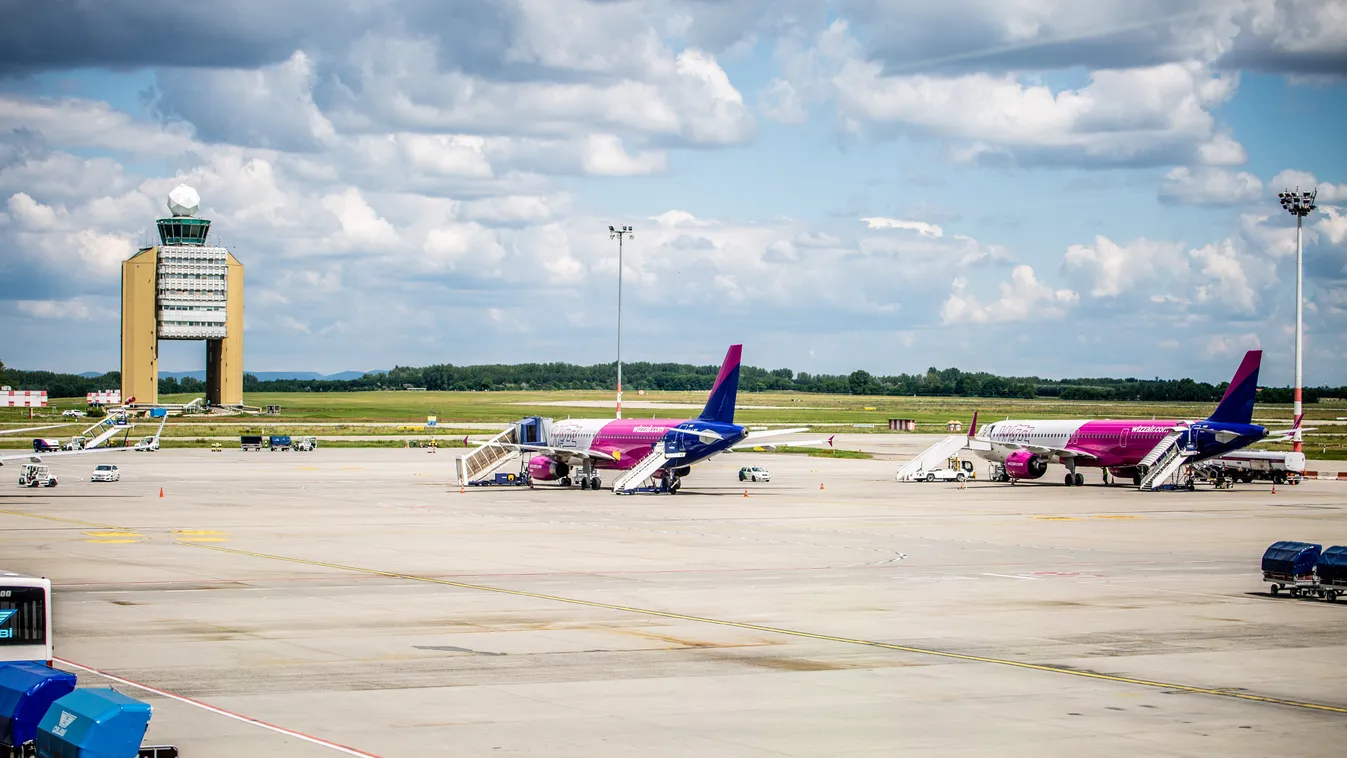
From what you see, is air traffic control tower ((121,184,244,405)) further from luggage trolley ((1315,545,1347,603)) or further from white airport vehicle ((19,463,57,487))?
luggage trolley ((1315,545,1347,603))

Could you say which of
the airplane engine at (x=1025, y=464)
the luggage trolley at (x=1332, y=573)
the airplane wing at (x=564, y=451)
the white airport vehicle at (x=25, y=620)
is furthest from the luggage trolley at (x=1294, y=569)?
the airplane engine at (x=1025, y=464)

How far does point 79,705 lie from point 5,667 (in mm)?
2694

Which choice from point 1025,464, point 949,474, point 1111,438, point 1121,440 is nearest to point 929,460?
point 949,474

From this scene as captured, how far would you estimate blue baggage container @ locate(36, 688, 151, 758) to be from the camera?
15.4 m

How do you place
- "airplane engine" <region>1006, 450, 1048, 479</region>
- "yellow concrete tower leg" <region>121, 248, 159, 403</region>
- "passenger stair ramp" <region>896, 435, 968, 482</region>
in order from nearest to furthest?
1. "passenger stair ramp" <region>896, 435, 968, 482</region>
2. "airplane engine" <region>1006, 450, 1048, 479</region>
3. "yellow concrete tower leg" <region>121, 248, 159, 403</region>

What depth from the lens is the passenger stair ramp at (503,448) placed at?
85938 mm

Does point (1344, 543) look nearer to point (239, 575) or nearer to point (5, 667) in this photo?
point (239, 575)

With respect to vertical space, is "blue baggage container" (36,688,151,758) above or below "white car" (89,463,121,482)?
above

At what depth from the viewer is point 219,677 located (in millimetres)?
23875

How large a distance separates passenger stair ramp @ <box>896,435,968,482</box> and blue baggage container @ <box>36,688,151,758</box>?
79913mm

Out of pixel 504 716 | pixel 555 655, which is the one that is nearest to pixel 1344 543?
pixel 555 655

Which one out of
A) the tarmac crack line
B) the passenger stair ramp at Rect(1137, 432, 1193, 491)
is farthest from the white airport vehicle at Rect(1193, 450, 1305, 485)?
the tarmac crack line

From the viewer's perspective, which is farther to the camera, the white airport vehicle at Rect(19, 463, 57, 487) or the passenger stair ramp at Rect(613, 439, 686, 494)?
the white airport vehicle at Rect(19, 463, 57, 487)

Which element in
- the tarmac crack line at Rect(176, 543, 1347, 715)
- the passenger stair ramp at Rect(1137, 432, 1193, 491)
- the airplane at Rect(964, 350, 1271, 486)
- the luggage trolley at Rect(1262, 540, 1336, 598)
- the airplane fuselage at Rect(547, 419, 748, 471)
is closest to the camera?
the tarmac crack line at Rect(176, 543, 1347, 715)
